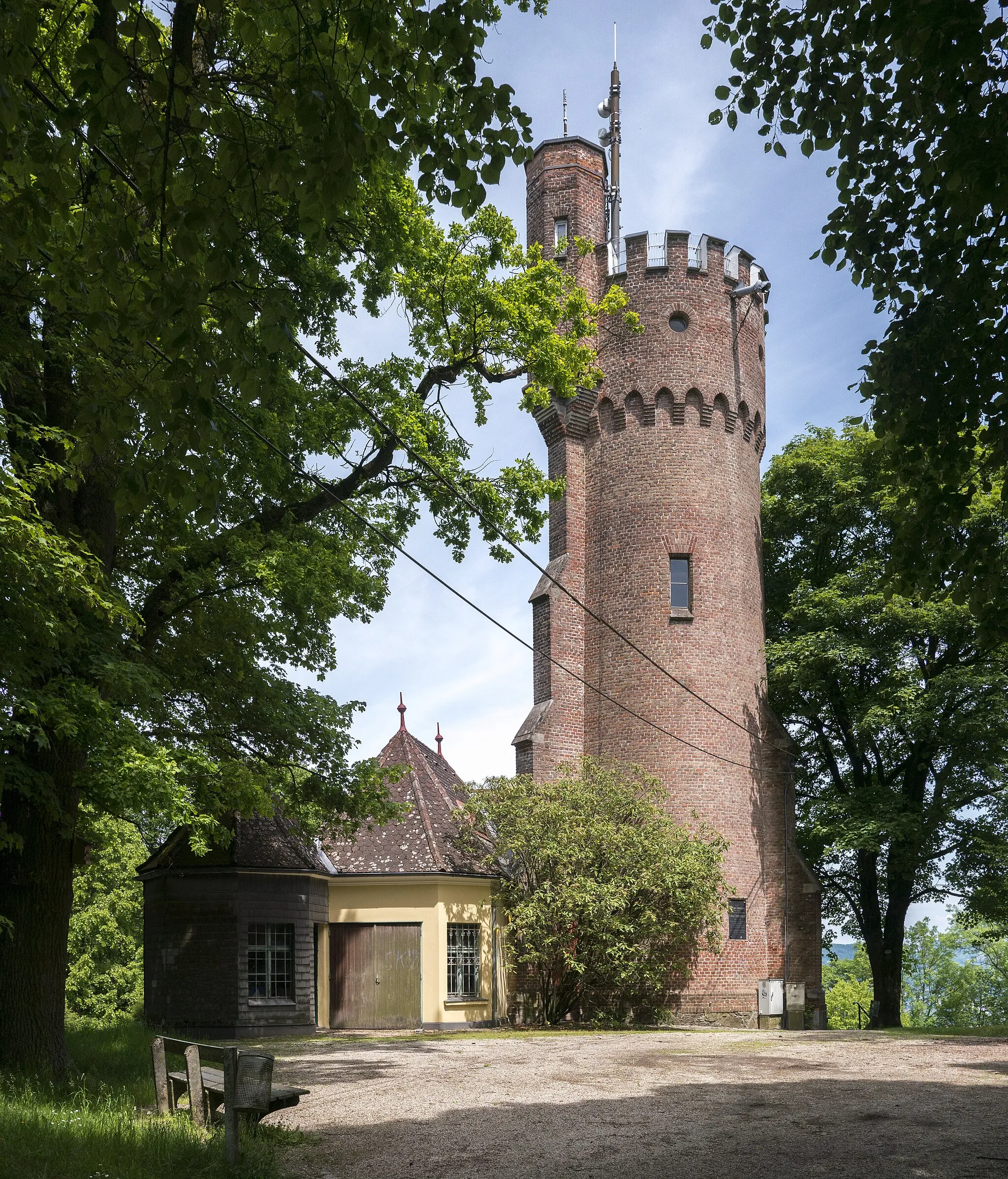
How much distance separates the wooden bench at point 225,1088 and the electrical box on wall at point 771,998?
59.3 feet

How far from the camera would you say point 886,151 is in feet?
30.7

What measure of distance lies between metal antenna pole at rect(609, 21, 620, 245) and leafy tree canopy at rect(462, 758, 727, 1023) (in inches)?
569

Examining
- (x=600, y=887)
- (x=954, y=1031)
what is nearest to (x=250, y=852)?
(x=600, y=887)

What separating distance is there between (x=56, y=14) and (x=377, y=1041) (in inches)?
714

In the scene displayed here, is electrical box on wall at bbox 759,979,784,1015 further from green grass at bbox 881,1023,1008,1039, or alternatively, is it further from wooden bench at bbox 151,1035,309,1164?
wooden bench at bbox 151,1035,309,1164

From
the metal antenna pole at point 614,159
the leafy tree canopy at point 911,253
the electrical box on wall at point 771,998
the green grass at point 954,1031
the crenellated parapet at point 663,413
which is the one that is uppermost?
the metal antenna pole at point 614,159

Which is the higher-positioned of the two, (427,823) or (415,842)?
(427,823)

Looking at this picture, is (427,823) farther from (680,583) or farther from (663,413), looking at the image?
(663,413)

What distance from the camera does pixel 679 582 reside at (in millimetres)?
29344

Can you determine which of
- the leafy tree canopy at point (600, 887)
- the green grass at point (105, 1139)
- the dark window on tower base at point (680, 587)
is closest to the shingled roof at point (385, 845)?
the leafy tree canopy at point (600, 887)

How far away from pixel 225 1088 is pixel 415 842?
18.4m

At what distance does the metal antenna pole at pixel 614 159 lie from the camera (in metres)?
33.5

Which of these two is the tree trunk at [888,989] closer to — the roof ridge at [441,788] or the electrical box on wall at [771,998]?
the electrical box on wall at [771,998]

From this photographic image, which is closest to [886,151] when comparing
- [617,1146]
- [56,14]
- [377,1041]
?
[56,14]
